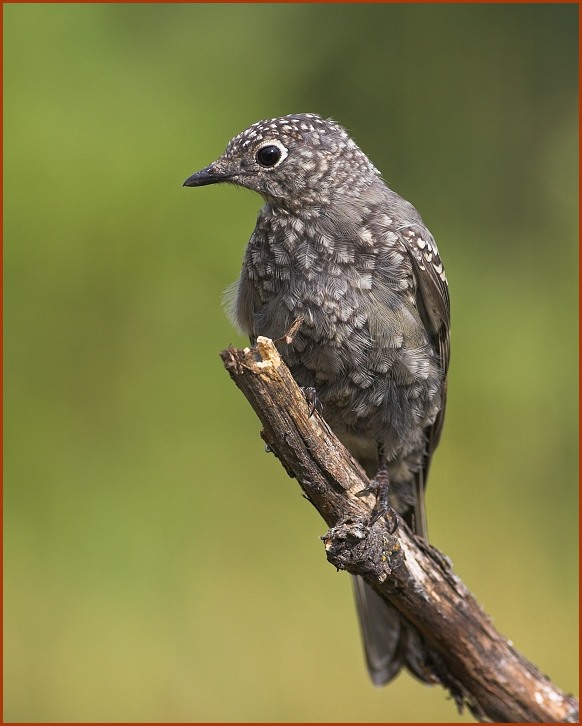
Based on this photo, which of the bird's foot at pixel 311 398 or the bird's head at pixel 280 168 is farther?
the bird's head at pixel 280 168

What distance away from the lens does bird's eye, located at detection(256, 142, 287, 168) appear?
156 inches

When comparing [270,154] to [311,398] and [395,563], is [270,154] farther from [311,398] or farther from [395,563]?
[395,563]

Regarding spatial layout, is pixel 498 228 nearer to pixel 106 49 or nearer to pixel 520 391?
pixel 520 391

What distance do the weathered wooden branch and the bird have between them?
0.62 ft

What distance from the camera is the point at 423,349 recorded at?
4020 mm

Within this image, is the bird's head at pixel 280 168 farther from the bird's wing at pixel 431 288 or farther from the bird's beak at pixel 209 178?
the bird's wing at pixel 431 288

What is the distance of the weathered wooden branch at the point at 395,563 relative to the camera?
3320 mm

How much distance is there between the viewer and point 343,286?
380 cm

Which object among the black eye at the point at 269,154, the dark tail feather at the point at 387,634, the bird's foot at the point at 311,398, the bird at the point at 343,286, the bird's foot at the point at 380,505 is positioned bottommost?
the dark tail feather at the point at 387,634

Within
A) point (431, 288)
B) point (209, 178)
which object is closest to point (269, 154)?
point (209, 178)

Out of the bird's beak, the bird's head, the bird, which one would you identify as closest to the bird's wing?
the bird

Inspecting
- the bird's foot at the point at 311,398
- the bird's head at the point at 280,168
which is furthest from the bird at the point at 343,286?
the bird's foot at the point at 311,398

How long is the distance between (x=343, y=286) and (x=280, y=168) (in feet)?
2.04

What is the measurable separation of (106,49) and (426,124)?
2577 millimetres
